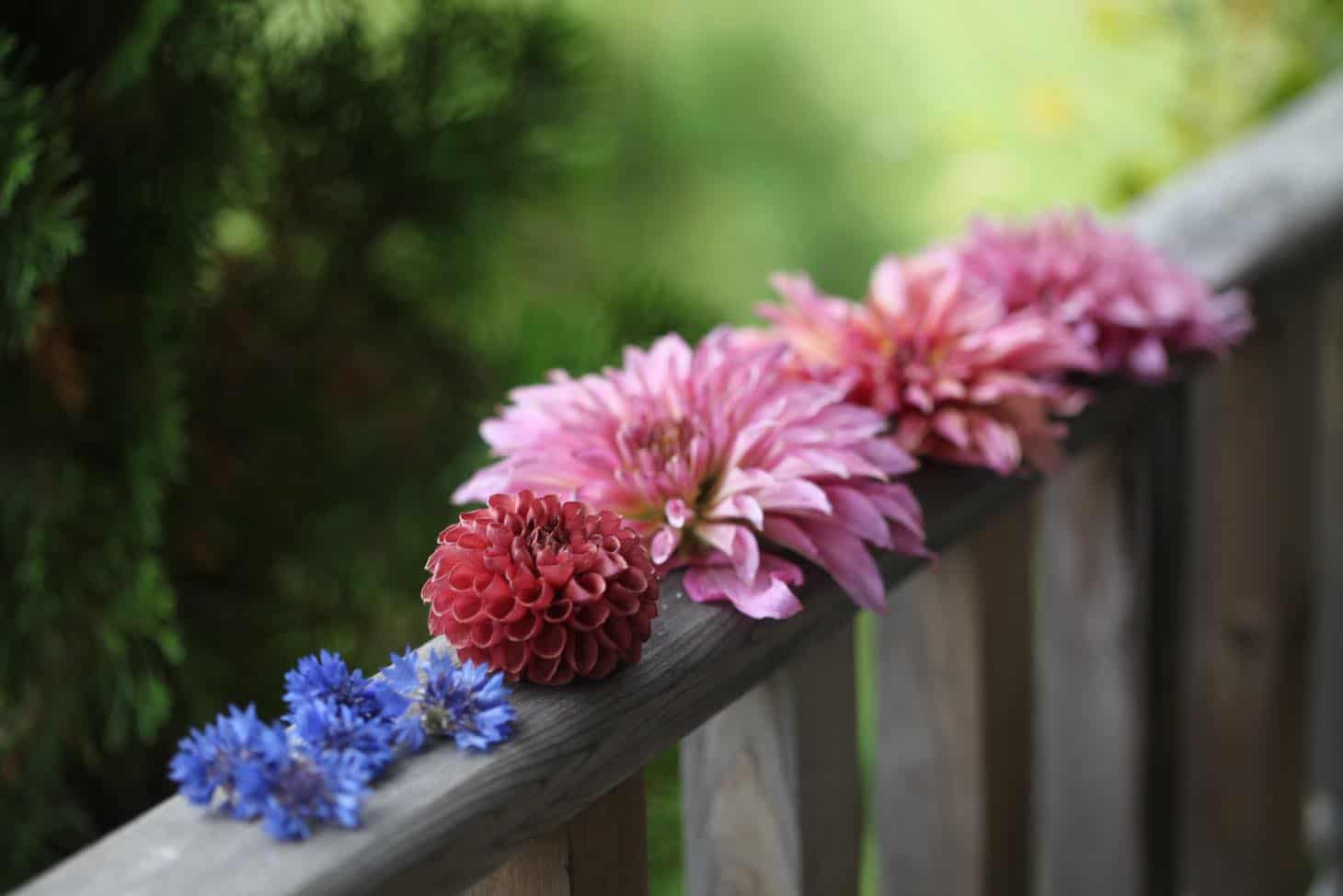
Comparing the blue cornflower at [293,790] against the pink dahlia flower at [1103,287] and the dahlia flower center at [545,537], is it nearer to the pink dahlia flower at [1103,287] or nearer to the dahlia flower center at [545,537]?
the dahlia flower center at [545,537]

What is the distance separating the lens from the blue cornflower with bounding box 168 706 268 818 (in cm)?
42

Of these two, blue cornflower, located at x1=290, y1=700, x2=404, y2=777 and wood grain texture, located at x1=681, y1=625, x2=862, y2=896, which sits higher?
wood grain texture, located at x1=681, y1=625, x2=862, y2=896

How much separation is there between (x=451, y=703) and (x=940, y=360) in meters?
0.36

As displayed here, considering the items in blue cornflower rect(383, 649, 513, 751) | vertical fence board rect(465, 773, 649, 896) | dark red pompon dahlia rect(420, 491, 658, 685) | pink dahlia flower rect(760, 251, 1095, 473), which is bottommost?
vertical fence board rect(465, 773, 649, 896)

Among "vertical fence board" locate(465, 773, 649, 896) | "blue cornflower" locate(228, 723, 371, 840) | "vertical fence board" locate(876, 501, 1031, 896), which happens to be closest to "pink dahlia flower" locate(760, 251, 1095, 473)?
"vertical fence board" locate(876, 501, 1031, 896)

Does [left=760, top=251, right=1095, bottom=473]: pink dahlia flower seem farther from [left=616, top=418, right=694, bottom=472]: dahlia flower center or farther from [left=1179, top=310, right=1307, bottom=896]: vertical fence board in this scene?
[left=1179, top=310, right=1307, bottom=896]: vertical fence board

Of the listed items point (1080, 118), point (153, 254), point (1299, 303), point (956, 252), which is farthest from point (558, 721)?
point (1080, 118)

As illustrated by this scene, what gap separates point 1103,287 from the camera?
2.76 ft

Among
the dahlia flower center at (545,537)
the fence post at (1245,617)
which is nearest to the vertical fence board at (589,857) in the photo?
the dahlia flower center at (545,537)

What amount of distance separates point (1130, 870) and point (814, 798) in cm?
52

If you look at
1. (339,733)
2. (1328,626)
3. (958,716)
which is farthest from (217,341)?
(1328,626)

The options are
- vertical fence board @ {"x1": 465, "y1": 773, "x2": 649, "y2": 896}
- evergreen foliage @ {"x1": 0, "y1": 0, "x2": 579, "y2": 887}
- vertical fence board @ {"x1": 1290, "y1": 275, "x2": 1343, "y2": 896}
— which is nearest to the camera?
vertical fence board @ {"x1": 465, "y1": 773, "x2": 649, "y2": 896}

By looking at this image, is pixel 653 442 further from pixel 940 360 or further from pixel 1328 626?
pixel 1328 626

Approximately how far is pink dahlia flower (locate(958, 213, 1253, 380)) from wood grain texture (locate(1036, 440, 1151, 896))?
0.17 m
